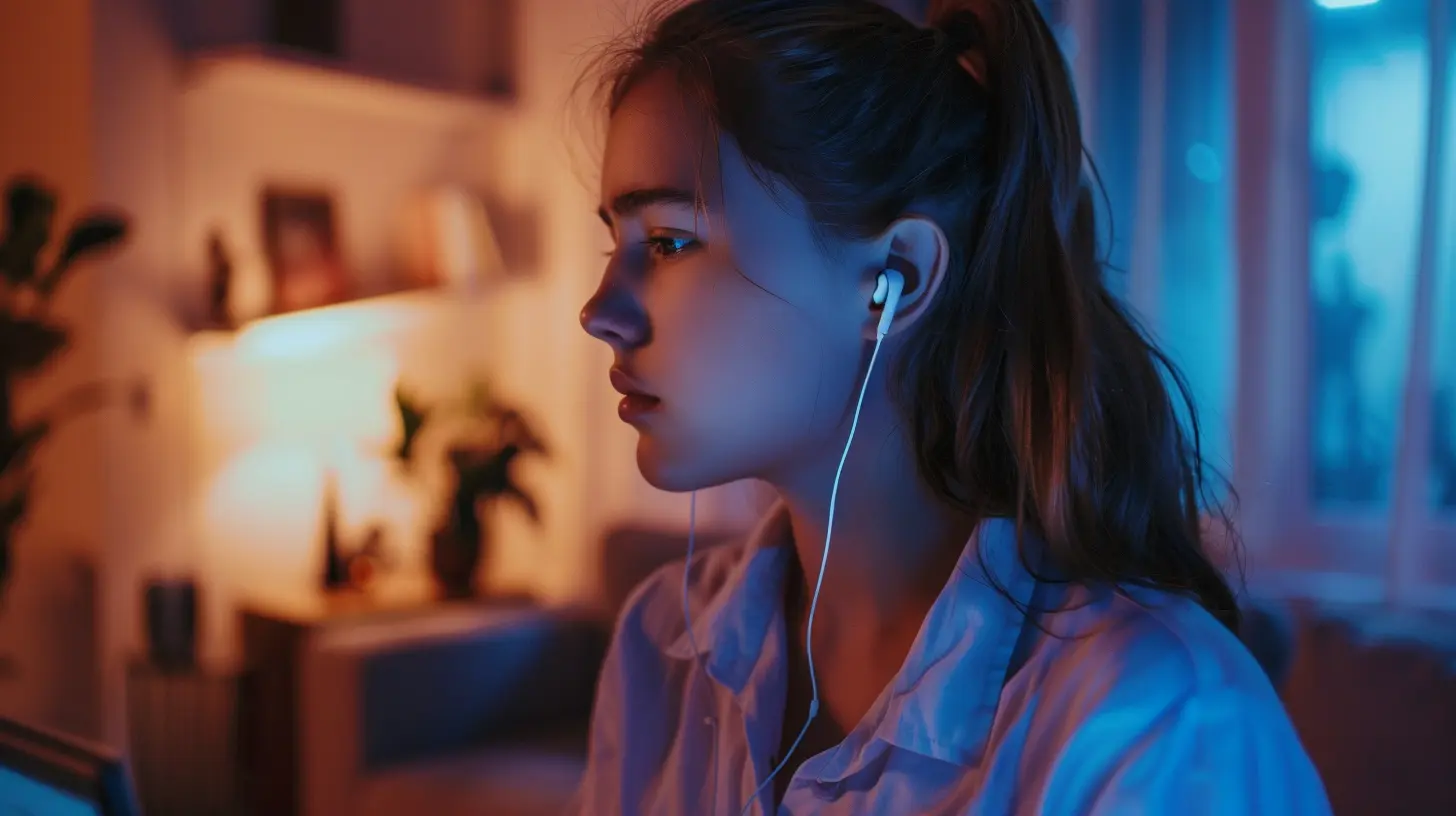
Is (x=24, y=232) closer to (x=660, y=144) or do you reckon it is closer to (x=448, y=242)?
(x=448, y=242)

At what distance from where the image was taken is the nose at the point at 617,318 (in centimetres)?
83

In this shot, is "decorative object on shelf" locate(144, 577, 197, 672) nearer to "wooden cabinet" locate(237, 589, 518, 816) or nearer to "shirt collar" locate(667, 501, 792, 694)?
"wooden cabinet" locate(237, 589, 518, 816)

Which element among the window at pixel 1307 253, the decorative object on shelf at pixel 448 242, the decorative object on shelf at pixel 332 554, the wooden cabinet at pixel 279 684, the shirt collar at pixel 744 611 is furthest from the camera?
the decorative object on shelf at pixel 448 242

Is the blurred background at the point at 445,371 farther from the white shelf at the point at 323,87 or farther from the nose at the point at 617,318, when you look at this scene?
the nose at the point at 617,318

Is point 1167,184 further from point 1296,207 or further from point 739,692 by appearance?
point 739,692

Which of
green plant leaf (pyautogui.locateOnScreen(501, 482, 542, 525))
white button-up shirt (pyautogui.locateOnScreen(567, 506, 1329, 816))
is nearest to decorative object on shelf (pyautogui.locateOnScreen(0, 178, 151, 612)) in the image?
green plant leaf (pyautogui.locateOnScreen(501, 482, 542, 525))

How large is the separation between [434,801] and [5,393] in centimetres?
117

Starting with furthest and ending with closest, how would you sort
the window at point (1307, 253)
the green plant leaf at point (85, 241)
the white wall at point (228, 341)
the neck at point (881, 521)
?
1. the white wall at point (228, 341)
2. the green plant leaf at point (85, 241)
3. the window at point (1307, 253)
4. the neck at point (881, 521)

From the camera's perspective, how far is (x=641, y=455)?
→ 860 mm

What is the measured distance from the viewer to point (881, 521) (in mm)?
919

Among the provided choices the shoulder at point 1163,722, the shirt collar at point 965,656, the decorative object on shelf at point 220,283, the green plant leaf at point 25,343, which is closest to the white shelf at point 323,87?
the decorative object on shelf at point 220,283

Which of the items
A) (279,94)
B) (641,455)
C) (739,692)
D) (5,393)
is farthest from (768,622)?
(279,94)

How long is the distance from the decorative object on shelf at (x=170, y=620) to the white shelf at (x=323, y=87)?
1153mm

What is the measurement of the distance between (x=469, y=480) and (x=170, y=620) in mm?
716
